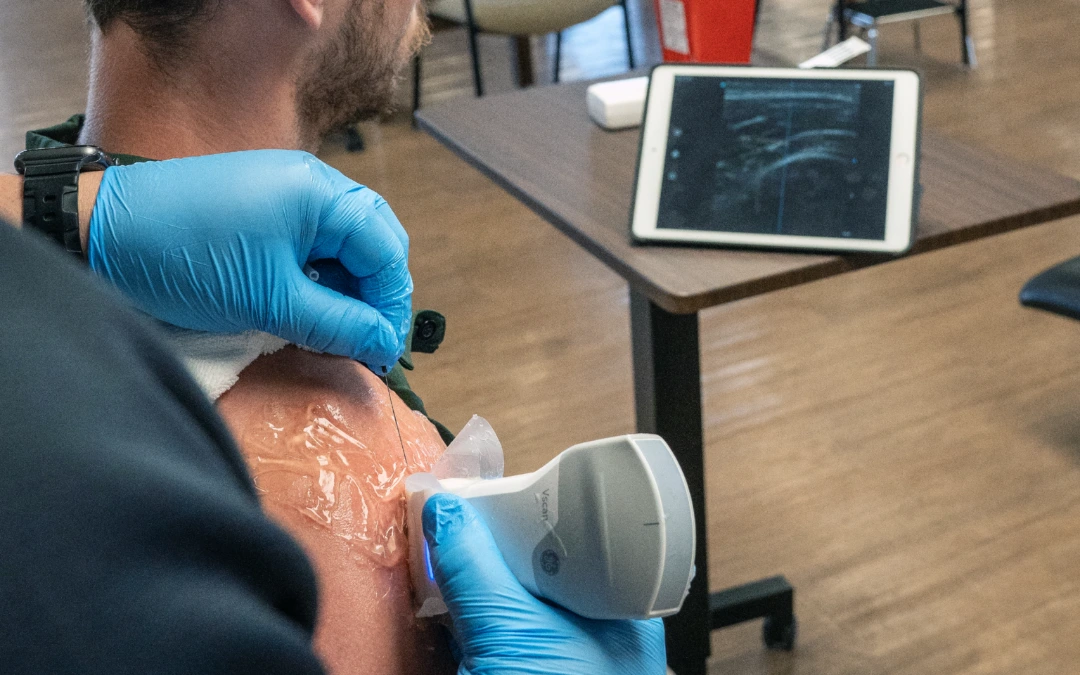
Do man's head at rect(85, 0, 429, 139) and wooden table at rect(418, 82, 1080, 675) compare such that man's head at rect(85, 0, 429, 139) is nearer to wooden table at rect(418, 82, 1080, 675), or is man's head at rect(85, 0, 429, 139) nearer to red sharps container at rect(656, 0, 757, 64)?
wooden table at rect(418, 82, 1080, 675)

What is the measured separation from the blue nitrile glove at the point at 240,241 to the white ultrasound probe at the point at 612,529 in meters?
0.20

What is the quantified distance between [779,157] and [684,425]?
0.44 metres

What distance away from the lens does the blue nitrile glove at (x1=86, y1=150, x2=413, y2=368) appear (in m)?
0.72

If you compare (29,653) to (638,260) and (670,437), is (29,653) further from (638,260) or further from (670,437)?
(670,437)

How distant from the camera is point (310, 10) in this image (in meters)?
0.84

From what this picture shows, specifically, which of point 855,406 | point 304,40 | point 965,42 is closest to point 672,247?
point 304,40

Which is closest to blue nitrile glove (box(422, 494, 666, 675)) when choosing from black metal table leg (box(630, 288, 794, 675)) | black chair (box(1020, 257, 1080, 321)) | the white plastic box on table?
black metal table leg (box(630, 288, 794, 675))

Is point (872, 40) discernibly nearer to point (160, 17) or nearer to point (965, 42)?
point (965, 42)

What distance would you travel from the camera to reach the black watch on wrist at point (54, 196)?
2.36 ft

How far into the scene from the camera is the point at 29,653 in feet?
0.83

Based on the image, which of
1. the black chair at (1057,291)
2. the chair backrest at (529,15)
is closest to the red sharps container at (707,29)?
the black chair at (1057,291)

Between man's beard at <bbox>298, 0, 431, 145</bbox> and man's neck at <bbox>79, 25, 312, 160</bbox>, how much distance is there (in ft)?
0.14

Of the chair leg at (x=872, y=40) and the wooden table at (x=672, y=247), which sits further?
the chair leg at (x=872, y=40)

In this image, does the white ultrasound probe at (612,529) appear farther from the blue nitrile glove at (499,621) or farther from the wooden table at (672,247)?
the wooden table at (672,247)
